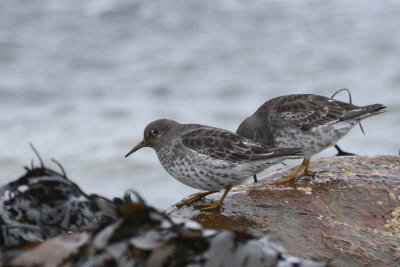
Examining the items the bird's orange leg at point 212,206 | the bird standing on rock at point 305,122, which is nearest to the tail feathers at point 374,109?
the bird standing on rock at point 305,122

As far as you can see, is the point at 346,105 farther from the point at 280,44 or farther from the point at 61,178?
the point at 280,44

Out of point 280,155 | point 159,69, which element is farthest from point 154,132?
point 159,69

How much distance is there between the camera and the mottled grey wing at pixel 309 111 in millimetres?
7121

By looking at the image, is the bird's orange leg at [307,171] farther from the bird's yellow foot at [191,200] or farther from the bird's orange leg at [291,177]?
the bird's yellow foot at [191,200]

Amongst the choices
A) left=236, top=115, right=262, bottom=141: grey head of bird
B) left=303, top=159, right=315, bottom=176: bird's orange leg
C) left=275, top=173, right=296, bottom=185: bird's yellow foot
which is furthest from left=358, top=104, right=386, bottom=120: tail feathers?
left=275, top=173, right=296, bottom=185: bird's yellow foot

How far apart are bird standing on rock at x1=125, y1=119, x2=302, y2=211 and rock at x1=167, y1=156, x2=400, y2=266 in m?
0.14

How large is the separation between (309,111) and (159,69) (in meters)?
4.94

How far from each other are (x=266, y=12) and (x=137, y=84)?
95.3 inches

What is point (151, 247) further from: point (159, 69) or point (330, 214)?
point (159, 69)

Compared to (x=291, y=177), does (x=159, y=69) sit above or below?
above

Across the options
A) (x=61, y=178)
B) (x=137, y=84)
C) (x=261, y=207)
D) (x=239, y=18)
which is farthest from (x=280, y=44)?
(x=61, y=178)

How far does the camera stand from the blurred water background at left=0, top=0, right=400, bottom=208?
10.7 meters

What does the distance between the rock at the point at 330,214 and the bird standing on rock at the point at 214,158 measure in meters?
0.14

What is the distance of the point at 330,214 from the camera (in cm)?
515
